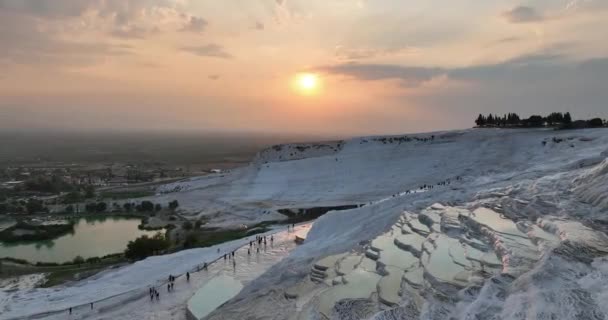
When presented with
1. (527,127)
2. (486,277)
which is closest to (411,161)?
(527,127)

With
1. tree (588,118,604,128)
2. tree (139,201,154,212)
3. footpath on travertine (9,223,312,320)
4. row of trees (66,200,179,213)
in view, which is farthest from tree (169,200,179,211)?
tree (588,118,604,128)

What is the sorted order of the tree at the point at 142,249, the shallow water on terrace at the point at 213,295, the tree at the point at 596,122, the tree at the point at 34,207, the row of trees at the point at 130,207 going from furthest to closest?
the tree at the point at 596,122 < the tree at the point at 34,207 < the row of trees at the point at 130,207 < the tree at the point at 142,249 < the shallow water on terrace at the point at 213,295

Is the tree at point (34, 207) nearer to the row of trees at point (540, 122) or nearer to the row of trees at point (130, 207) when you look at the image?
the row of trees at point (130, 207)

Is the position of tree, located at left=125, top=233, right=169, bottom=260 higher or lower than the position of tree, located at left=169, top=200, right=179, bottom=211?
higher

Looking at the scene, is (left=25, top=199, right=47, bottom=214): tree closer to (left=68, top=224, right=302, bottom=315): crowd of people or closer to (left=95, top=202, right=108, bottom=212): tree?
(left=95, top=202, right=108, bottom=212): tree

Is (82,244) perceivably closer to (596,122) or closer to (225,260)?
(225,260)

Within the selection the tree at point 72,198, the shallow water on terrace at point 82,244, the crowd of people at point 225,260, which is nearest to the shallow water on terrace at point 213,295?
the crowd of people at point 225,260
